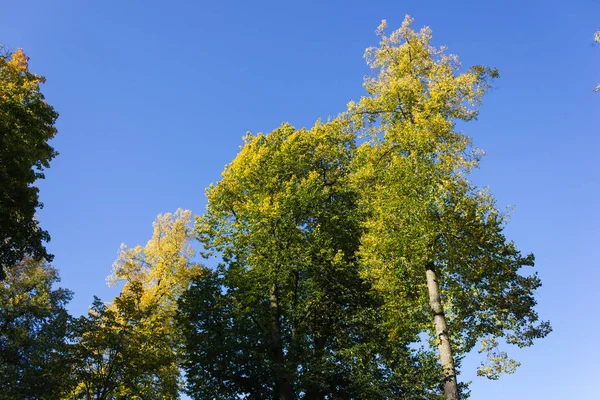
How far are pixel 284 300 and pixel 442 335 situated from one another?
877cm

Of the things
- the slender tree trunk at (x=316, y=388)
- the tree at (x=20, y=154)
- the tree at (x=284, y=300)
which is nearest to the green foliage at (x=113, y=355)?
the tree at (x=284, y=300)

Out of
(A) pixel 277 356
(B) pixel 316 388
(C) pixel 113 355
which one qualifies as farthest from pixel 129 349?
(B) pixel 316 388

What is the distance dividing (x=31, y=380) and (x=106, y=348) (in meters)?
3.23

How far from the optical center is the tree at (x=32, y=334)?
18.2 m

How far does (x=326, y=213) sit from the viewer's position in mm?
23375

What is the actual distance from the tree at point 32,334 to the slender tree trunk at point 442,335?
595 inches

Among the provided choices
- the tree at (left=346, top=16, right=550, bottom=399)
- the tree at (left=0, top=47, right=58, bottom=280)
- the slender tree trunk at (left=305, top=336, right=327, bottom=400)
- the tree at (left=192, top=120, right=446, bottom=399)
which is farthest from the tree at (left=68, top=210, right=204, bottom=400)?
the tree at (left=346, top=16, right=550, bottom=399)

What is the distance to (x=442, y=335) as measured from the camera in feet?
47.5

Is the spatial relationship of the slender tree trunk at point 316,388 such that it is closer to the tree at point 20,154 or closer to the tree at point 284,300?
the tree at point 284,300

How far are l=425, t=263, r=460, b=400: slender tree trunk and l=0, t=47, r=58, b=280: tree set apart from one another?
50.7 ft

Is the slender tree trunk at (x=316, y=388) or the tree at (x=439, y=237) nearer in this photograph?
the tree at (x=439, y=237)

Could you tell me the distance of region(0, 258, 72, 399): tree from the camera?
59.8 feet

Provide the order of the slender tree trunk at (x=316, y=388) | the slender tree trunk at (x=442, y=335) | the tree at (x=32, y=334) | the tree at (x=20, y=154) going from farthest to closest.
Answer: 1. the slender tree trunk at (x=316, y=388)
2. the tree at (x=32, y=334)
3. the tree at (x=20, y=154)
4. the slender tree trunk at (x=442, y=335)

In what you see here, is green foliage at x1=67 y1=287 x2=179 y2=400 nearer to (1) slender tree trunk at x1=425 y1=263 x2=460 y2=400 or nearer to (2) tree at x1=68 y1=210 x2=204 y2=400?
(2) tree at x1=68 y1=210 x2=204 y2=400
